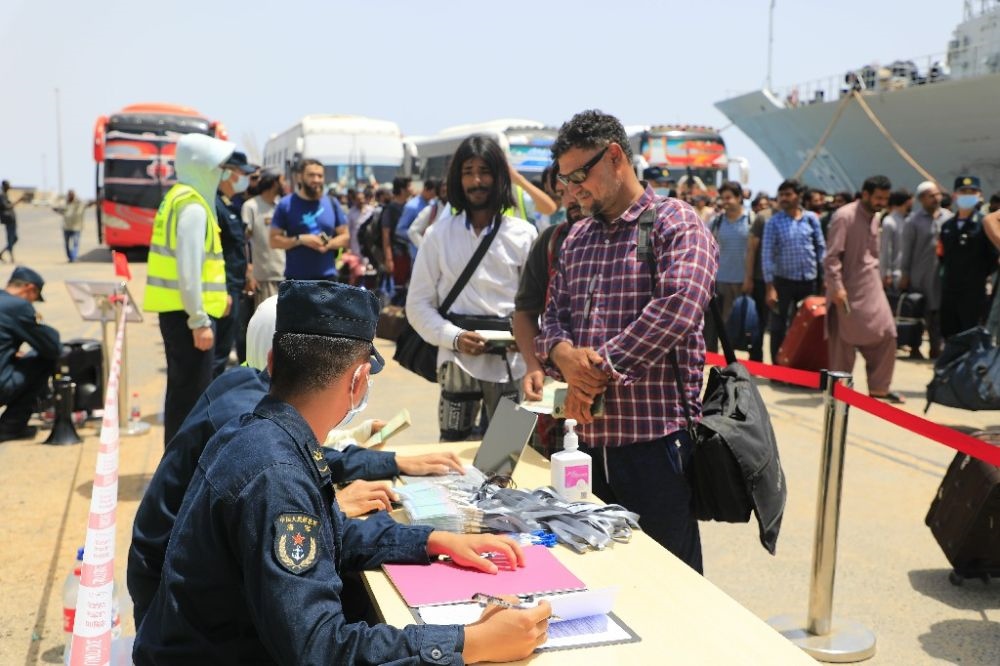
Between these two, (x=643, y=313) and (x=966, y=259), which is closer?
(x=643, y=313)

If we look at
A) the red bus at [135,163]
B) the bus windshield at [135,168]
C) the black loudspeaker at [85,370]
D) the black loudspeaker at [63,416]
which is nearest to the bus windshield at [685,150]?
the red bus at [135,163]

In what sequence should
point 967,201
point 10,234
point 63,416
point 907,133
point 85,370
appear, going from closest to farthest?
point 63,416 → point 85,370 → point 967,201 → point 907,133 → point 10,234

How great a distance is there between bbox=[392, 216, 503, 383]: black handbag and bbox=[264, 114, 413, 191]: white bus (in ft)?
56.9

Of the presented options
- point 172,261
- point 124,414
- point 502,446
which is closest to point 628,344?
point 502,446

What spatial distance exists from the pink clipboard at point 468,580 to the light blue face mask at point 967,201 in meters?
8.89

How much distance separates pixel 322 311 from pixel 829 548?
8.54 ft

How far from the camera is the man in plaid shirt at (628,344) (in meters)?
2.89

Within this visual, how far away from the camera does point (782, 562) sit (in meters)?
4.66

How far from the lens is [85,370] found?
745cm

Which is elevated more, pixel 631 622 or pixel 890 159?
pixel 890 159

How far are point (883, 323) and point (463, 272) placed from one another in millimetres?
4844

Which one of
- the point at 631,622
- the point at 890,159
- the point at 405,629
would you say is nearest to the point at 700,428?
the point at 631,622

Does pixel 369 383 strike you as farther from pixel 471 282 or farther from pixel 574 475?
pixel 471 282

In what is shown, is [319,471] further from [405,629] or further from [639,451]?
[639,451]
